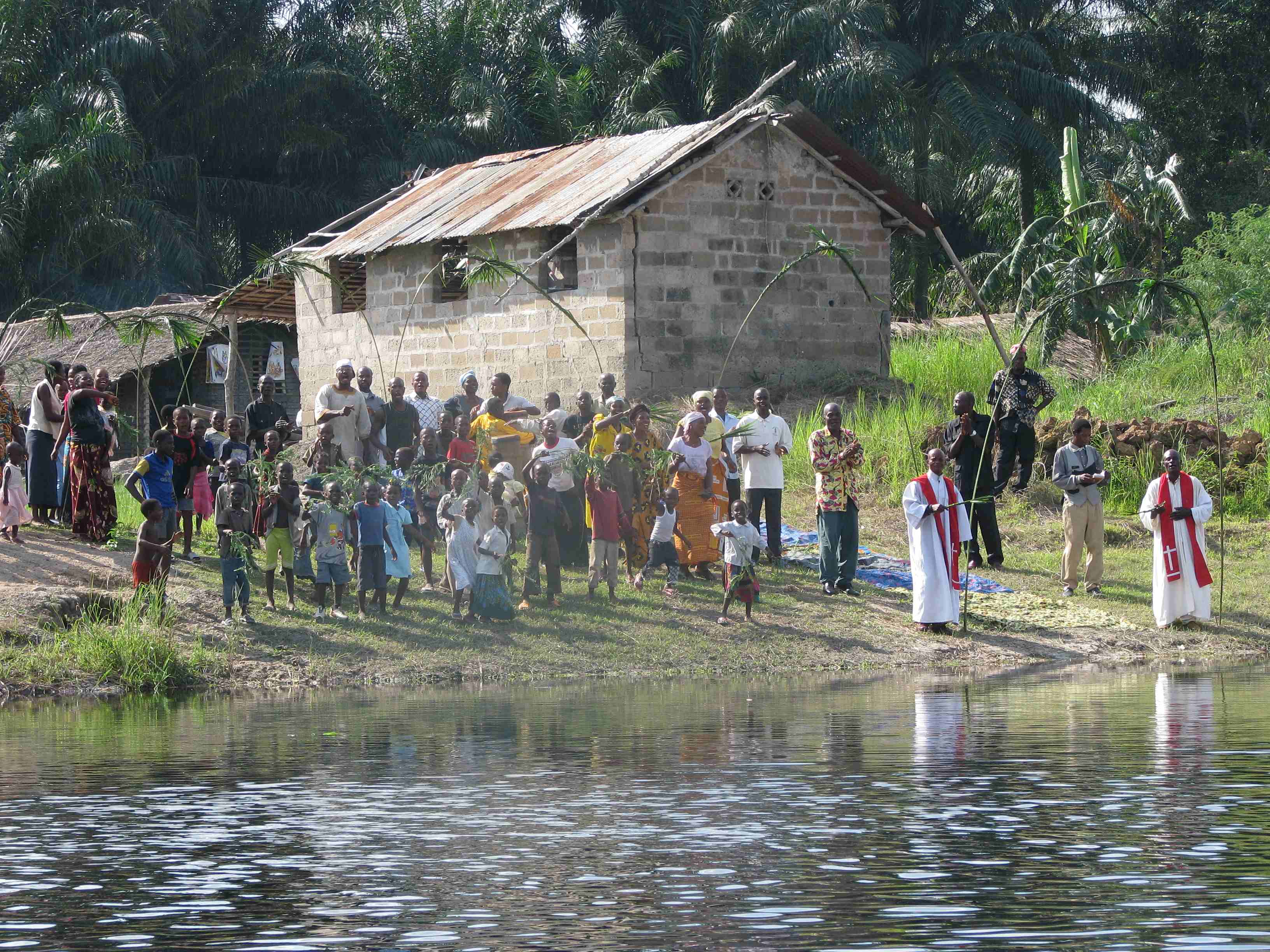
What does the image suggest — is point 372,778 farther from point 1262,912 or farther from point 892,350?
point 892,350

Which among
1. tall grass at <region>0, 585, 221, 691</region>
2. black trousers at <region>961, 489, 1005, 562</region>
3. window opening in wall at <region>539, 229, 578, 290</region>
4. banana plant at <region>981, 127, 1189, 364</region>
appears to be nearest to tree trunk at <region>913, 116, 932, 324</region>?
banana plant at <region>981, 127, 1189, 364</region>

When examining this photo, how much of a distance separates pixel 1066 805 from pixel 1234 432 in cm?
1560

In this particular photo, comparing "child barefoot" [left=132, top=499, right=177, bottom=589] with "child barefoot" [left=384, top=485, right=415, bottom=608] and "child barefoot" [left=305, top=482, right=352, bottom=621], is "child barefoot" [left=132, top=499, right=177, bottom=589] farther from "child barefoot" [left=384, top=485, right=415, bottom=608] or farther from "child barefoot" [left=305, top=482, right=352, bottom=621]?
"child barefoot" [left=384, top=485, right=415, bottom=608]

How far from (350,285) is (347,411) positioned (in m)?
9.59

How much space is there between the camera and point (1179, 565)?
60.2 feet

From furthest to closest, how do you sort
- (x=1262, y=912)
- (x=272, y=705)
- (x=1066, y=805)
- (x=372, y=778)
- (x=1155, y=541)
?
(x=1155, y=541) < (x=272, y=705) < (x=372, y=778) < (x=1066, y=805) < (x=1262, y=912)

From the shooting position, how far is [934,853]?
28.4 feet

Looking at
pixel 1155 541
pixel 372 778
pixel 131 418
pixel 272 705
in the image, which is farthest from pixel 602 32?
pixel 372 778

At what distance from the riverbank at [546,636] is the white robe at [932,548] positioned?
0.27 m

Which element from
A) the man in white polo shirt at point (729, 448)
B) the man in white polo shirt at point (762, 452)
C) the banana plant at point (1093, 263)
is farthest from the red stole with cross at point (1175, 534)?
the banana plant at point (1093, 263)

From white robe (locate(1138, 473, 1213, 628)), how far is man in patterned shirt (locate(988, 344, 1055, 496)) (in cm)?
200

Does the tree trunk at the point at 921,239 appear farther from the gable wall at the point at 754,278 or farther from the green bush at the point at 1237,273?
the gable wall at the point at 754,278

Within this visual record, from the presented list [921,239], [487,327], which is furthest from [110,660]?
[921,239]

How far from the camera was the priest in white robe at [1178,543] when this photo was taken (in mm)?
18312
